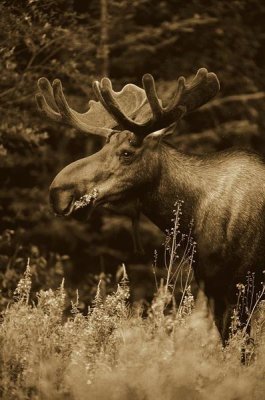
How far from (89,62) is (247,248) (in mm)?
4663

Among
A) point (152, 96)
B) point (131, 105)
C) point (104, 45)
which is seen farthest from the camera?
point (104, 45)

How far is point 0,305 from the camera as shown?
10.2m

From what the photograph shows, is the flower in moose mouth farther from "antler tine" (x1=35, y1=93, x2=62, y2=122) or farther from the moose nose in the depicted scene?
"antler tine" (x1=35, y1=93, x2=62, y2=122)

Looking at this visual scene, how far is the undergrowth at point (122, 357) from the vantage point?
6.03 meters

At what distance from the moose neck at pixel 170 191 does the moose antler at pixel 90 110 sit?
0.43 meters

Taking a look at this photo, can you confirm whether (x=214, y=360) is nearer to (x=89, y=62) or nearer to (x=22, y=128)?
(x=22, y=128)

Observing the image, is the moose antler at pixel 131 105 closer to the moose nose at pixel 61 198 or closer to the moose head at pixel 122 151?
the moose head at pixel 122 151

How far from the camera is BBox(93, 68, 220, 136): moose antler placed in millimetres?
7211

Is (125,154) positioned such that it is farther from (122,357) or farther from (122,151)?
(122,357)

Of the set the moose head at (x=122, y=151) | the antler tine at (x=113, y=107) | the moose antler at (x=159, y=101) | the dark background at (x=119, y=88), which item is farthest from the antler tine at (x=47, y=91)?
the dark background at (x=119, y=88)

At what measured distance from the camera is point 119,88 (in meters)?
12.0

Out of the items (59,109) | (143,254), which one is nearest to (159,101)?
(59,109)

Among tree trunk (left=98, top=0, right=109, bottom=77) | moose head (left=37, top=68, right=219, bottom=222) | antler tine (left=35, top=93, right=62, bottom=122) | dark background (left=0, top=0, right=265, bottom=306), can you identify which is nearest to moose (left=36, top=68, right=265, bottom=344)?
moose head (left=37, top=68, right=219, bottom=222)

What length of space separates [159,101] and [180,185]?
59cm
